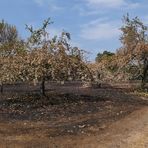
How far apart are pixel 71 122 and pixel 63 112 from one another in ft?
10.3

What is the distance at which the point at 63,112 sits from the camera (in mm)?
23578

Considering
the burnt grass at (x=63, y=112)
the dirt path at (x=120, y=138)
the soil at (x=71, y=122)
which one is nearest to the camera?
the dirt path at (x=120, y=138)

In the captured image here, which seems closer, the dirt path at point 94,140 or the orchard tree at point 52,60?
the dirt path at point 94,140

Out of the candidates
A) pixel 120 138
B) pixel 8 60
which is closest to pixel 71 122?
pixel 120 138

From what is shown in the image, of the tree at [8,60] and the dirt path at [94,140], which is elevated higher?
the tree at [8,60]

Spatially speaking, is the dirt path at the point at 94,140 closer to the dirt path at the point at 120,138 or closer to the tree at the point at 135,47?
the dirt path at the point at 120,138

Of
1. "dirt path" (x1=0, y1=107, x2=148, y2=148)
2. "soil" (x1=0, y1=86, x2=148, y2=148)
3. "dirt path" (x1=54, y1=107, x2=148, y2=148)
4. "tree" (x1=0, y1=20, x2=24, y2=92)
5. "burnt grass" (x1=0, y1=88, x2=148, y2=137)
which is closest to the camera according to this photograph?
"dirt path" (x1=0, y1=107, x2=148, y2=148)

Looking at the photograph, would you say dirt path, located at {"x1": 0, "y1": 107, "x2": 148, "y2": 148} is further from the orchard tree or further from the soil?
the orchard tree

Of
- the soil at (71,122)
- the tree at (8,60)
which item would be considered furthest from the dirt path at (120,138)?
the tree at (8,60)

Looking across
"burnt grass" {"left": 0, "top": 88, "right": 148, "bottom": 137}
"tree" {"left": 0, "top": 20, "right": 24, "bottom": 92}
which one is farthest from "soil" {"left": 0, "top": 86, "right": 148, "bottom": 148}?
"tree" {"left": 0, "top": 20, "right": 24, "bottom": 92}

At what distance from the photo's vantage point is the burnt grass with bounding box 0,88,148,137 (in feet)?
61.8

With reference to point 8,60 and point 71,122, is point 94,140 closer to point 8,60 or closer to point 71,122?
point 71,122

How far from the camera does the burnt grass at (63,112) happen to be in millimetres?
18839

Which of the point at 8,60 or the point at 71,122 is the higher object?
the point at 8,60
